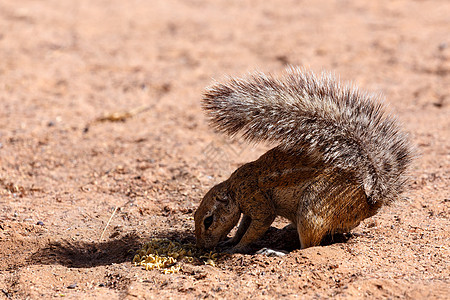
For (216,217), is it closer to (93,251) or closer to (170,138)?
(93,251)

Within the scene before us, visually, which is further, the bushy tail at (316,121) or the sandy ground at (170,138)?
the bushy tail at (316,121)

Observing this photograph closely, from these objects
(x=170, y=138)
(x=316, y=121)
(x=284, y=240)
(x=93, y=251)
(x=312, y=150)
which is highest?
(x=316, y=121)

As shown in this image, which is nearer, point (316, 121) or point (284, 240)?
point (316, 121)

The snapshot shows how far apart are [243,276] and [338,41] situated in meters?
8.21

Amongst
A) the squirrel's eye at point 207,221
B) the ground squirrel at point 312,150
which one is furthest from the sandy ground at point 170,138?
the squirrel's eye at point 207,221

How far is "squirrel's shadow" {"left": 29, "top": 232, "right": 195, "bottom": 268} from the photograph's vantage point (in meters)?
4.90

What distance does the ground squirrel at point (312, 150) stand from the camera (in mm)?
4441

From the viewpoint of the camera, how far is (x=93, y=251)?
5.16m

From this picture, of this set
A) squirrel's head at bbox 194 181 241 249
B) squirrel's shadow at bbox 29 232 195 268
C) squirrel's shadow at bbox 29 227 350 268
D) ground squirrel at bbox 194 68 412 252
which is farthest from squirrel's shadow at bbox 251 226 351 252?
squirrel's shadow at bbox 29 232 195 268

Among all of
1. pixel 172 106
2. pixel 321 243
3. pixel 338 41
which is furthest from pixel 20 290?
pixel 338 41

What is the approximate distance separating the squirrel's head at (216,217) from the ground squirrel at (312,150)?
0.14 m

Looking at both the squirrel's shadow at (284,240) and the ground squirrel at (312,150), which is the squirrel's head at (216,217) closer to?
the ground squirrel at (312,150)

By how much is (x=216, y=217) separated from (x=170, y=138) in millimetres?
3043

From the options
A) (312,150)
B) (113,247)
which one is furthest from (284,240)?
(113,247)
